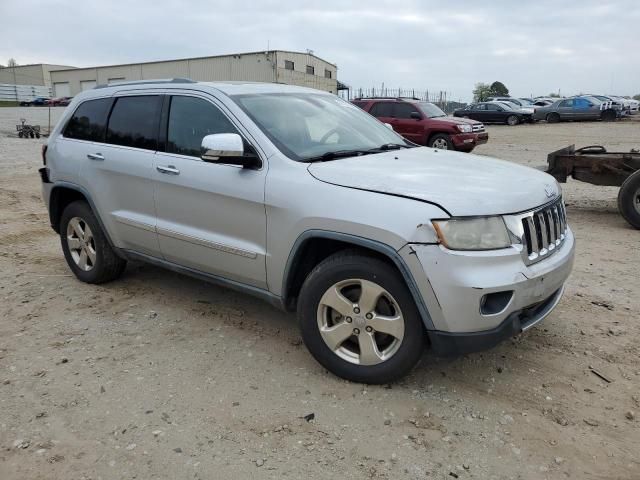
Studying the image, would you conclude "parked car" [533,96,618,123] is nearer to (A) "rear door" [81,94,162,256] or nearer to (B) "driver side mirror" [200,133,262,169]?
(A) "rear door" [81,94,162,256]

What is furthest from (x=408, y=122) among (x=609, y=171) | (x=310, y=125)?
(x=310, y=125)

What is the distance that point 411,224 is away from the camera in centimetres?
280

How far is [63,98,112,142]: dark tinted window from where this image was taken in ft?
15.3

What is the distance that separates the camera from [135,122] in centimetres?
435

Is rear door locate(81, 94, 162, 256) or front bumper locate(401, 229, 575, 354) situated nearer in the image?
front bumper locate(401, 229, 575, 354)

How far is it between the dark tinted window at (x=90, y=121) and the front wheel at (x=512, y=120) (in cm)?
3030

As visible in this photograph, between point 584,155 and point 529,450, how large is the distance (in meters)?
6.20

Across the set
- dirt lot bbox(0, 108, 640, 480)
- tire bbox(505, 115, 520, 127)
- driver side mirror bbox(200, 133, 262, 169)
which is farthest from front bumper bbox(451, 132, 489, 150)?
tire bbox(505, 115, 520, 127)

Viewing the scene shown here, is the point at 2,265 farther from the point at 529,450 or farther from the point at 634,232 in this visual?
the point at 634,232

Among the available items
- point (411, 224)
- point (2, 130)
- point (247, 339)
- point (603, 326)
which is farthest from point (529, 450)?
point (2, 130)

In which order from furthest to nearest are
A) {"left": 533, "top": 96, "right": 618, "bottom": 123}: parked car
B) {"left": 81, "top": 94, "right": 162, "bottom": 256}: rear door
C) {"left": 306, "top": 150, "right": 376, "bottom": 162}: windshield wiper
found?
{"left": 533, "top": 96, "right": 618, "bottom": 123}: parked car
{"left": 81, "top": 94, "right": 162, "bottom": 256}: rear door
{"left": 306, "top": 150, "right": 376, "bottom": 162}: windshield wiper

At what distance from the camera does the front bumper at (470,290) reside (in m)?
2.74

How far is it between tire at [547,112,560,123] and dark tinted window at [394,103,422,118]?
19.6 meters

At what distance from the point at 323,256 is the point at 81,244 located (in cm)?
269
